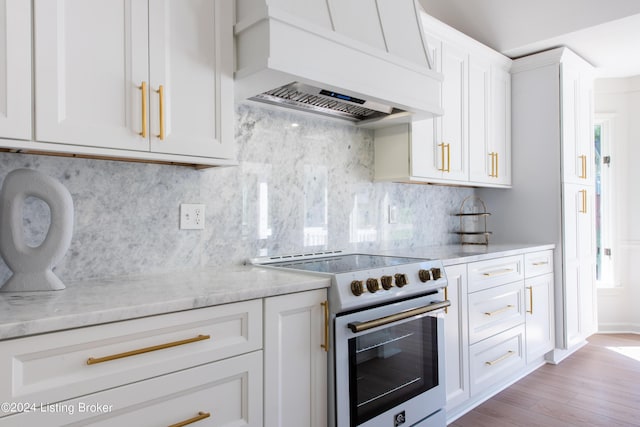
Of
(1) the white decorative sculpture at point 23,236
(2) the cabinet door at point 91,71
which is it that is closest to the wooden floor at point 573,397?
(1) the white decorative sculpture at point 23,236

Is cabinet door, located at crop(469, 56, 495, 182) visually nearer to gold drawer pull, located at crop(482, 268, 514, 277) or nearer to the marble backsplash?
the marble backsplash

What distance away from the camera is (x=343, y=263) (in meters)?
2.14

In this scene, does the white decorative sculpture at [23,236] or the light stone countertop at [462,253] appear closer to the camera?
the white decorative sculpture at [23,236]

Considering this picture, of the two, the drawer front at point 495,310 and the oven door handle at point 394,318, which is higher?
the oven door handle at point 394,318

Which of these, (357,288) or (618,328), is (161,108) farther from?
(618,328)

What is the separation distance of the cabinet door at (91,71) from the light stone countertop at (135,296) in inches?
19.1

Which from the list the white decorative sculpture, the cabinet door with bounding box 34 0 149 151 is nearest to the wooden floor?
the white decorative sculpture

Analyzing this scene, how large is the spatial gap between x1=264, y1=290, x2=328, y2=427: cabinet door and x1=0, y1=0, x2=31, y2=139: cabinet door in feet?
3.06

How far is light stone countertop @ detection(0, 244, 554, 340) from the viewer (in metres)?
1.05

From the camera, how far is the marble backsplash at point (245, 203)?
5.49 feet

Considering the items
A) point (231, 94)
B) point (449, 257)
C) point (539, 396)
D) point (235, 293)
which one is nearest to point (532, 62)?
point (449, 257)

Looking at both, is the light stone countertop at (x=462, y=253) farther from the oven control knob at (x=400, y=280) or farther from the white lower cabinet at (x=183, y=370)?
the white lower cabinet at (x=183, y=370)

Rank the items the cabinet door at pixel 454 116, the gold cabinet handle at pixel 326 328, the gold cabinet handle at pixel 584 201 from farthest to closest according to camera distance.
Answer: the gold cabinet handle at pixel 584 201, the cabinet door at pixel 454 116, the gold cabinet handle at pixel 326 328

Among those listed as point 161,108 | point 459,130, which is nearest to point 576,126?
point 459,130
